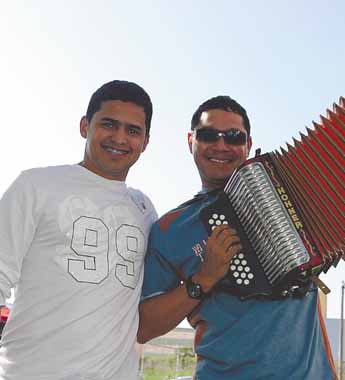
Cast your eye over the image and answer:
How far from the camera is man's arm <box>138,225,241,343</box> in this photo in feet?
10.7

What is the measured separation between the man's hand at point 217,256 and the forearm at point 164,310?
143 mm

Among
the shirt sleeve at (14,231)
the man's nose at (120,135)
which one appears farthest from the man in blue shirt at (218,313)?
the shirt sleeve at (14,231)

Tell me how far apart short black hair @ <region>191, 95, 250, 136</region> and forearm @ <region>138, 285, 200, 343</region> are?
1.21 meters

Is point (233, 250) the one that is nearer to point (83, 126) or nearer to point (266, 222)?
point (266, 222)

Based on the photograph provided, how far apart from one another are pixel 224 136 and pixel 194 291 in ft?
3.45

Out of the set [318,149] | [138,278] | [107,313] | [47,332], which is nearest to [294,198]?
[318,149]

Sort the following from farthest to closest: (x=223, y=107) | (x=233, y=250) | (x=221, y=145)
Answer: (x=223, y=107), (x=221, y=145), (x=233, y=250)

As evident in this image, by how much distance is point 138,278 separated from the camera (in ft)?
11.1

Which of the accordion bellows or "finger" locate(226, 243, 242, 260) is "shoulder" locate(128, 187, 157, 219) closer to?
the accordion bellows

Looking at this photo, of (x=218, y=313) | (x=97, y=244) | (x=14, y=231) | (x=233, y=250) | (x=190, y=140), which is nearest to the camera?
(x=14, y=231)

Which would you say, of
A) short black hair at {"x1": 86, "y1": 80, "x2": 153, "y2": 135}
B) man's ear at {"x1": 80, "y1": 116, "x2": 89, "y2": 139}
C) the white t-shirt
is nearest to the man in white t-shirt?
the white t-shirt

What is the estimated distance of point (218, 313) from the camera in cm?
339

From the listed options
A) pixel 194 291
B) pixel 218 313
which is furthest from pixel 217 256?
pixel 218 313

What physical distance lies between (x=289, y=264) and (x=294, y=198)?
1.29 ft
